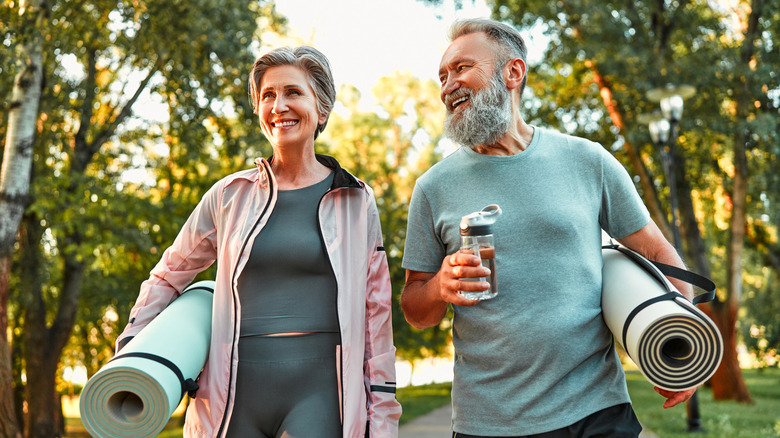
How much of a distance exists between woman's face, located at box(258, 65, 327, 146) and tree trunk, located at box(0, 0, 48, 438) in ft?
18.3

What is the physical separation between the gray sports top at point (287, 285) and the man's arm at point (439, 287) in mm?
319

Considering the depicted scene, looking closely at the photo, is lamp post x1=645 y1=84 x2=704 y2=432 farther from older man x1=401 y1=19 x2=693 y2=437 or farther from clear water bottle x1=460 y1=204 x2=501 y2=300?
clear water bottle x1=460 y1=204 x2=501 y2=300

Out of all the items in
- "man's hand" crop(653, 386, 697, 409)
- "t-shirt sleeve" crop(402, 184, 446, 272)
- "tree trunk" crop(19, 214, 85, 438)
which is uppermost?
"t-shirt sleeve" crop(402, 184, 446, 272)

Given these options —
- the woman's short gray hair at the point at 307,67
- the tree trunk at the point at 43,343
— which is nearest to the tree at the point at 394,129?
the tree trunk at the point at 43,343

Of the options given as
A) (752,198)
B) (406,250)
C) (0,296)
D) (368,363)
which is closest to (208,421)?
(368,363)

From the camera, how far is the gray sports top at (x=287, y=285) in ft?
8.93

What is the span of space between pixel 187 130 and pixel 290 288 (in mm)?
8396

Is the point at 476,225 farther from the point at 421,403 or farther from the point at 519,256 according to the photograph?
the point at 421,403

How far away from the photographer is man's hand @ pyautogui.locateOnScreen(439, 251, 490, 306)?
2336 mm

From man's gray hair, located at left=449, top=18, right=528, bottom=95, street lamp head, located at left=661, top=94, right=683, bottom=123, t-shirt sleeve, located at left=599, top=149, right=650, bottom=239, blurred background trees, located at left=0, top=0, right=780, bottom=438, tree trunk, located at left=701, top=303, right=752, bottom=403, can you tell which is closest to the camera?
t-shirt sleeve, located at left=599, top=149, right=650, bottom=239

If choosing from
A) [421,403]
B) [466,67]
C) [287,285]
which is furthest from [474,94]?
[421,403]

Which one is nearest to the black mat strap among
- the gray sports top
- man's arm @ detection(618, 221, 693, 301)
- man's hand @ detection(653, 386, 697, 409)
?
the gray sports top

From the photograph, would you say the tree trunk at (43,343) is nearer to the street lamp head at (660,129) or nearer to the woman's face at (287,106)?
the street lamp head at (660,129)

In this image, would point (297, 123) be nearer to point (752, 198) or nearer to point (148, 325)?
point (148, 325)
